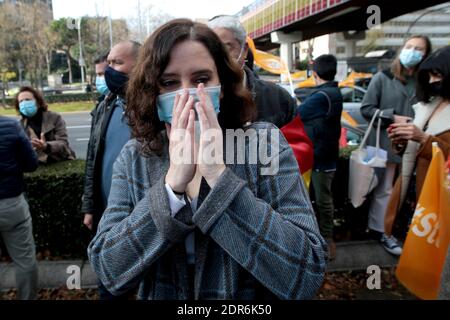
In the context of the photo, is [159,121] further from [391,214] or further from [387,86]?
[387,86]

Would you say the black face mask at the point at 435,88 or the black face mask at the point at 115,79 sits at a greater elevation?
the black face mask at the point at 115,79

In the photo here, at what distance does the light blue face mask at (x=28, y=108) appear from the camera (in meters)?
3.69

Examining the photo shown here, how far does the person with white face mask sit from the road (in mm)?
8307

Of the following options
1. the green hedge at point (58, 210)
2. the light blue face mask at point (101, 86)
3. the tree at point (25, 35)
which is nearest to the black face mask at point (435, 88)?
the light blue face mask at point (101, 86)

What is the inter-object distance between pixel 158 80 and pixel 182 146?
276mm

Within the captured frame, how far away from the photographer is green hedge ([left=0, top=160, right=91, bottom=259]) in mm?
3502

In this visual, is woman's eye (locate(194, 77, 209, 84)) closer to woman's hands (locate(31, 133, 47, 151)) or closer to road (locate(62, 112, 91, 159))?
woman's hands (locate(31, 133, 47, 151))

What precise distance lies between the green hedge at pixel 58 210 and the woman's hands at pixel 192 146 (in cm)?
269

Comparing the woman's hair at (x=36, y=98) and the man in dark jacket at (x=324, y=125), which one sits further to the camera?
the woman's hair at (x=36, y=98)

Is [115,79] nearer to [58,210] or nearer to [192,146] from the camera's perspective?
[192,146]

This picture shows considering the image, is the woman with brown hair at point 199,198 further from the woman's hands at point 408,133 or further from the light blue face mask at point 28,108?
the light blue face mask at point 28,108

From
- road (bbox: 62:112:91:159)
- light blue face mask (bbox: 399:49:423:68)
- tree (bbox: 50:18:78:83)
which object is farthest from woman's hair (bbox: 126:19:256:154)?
tree (bbox: 50:18:78:83)

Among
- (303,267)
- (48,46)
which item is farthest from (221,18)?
(48,46)
